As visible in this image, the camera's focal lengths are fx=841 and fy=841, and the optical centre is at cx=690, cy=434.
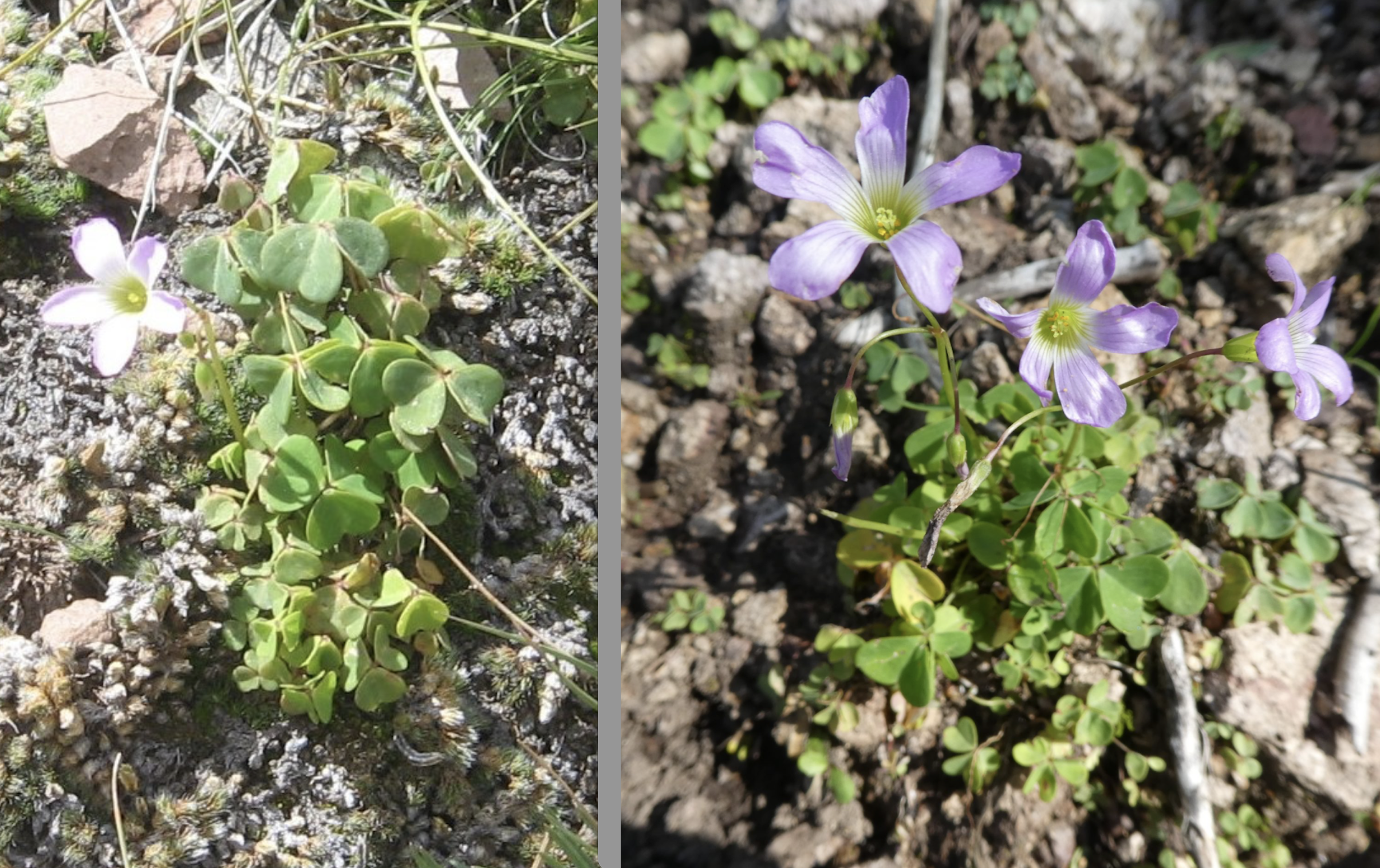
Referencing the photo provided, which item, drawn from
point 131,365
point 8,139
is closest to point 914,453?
point 131,365

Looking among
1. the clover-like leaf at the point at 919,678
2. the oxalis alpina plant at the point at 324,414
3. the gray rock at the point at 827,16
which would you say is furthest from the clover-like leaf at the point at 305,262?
the gray rock at the point at 827,16

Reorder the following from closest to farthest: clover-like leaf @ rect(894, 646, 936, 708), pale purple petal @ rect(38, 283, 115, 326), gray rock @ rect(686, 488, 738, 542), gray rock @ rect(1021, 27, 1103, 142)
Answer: pale purple petal @ rect(38, 283, 115, 326)
clover-like leaf @ rect(894, 646, 936, 708)
gray rock @ rect(686, 488, 738, 542)
gray rock @ rect(1021, 27, 1103, 142)

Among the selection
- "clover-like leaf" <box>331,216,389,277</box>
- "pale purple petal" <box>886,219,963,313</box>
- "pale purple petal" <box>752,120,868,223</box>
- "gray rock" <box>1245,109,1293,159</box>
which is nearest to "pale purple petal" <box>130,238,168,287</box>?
"clover-like leaf" <box>331,216,389,277</box>

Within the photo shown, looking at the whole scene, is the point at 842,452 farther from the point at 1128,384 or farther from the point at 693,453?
the point at 693,453

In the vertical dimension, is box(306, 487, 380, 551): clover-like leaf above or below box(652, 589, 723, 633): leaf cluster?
above

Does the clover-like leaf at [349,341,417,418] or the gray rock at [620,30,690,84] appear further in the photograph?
the gray rock at [620,30,690,84]

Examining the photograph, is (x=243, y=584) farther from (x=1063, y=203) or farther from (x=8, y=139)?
Answer: (x=1063, y=203)

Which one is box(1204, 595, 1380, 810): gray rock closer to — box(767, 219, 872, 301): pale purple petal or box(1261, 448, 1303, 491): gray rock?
box(1261, 448, 1303, 491): gray rock
